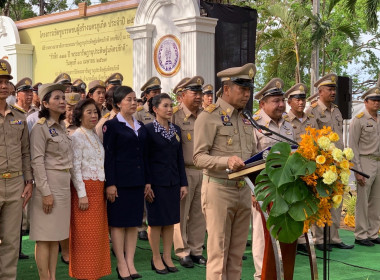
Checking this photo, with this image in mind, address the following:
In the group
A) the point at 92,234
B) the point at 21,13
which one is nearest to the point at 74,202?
the point at 92,234

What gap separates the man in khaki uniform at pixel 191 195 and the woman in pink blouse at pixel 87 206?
1.32 m

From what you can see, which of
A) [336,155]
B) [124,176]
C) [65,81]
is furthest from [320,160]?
[65,81]

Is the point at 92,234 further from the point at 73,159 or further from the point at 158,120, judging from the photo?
the point at 158,120

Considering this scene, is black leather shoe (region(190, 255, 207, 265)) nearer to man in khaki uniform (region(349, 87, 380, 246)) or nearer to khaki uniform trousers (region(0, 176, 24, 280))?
khaki uniform trousers (region(0, 176, 24, 280))

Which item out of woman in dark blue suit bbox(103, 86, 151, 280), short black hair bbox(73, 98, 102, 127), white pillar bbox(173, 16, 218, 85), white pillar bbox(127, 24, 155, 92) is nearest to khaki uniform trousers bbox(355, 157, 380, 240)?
woman in dark blue suit bbox(103, 86, 151, 280)

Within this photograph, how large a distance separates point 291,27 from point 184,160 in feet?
47.5

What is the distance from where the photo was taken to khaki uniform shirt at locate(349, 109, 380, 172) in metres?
8.25

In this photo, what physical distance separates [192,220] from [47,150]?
85.6 inches

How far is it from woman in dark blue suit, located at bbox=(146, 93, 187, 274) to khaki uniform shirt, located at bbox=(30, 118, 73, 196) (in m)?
1.07

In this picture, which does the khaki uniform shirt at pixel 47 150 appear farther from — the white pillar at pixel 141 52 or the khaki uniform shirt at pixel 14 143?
the white pillar at pixel 141 52

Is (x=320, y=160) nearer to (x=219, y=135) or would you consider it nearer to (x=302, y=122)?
(x=219, y=135)

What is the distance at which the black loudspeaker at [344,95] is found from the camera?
9.95 m

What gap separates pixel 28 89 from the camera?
842cm

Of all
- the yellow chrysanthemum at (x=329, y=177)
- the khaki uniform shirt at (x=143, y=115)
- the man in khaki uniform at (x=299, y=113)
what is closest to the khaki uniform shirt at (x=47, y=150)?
the khaki uniform shirt at (x=143, y=115)
